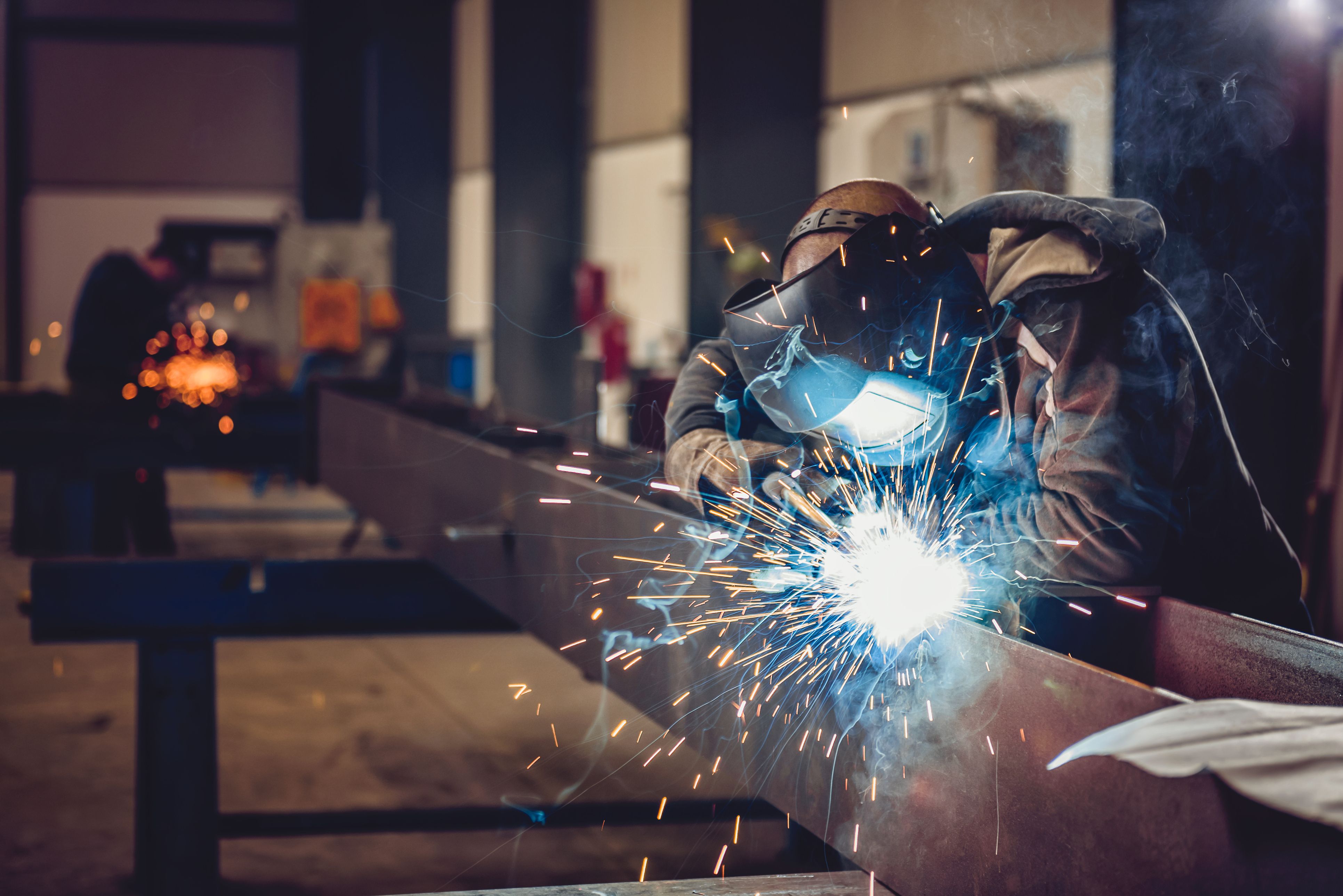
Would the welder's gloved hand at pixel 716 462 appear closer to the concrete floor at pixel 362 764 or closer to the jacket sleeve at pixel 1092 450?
the jacket sleeve at pixel 1092 450

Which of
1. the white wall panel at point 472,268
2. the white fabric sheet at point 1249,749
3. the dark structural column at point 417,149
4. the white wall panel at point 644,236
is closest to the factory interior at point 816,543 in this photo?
the white fabric sheet at point 1249,749

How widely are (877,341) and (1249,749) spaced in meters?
0.56

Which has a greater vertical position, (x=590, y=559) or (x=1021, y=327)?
(x=1021, y=327)

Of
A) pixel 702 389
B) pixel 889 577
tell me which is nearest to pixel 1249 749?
pixel 889 577

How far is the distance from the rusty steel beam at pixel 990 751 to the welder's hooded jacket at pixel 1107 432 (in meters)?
0.13

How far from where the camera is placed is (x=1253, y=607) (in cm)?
134

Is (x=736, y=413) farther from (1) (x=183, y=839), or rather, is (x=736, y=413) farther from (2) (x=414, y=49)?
(2) (x=414, y=49)

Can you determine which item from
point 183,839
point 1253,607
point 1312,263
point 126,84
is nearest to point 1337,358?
point 1312,263

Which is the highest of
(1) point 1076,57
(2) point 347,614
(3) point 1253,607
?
(1) point 1076,57

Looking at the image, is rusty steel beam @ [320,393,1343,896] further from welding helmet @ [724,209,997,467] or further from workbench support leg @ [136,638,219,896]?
workbench support leg @ [136,638,219,896]

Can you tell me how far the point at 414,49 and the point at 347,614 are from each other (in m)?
8.21

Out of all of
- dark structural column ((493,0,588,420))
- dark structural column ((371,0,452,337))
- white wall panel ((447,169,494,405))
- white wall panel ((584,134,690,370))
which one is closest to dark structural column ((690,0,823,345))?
white wall panel ((584,134,690,370))

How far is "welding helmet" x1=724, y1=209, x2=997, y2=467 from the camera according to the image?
1110mm

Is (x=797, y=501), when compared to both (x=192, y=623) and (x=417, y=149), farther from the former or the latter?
(x=417, y=149)
